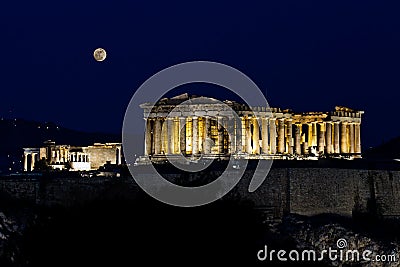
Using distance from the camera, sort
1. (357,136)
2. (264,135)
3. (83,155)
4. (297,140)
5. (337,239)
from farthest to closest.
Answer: (83,155)
(357,136)
(297,140)
(264,135)
(337,239)

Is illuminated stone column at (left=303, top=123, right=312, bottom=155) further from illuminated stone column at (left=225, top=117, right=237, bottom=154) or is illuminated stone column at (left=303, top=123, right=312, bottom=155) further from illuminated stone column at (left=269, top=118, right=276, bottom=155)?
illuminated stone column at (left=225, top=117, right=237, bottom=154)

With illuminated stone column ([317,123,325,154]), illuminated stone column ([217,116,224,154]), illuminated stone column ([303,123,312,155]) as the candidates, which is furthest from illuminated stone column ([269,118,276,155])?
illuminated stone column ([317,123,325,154])

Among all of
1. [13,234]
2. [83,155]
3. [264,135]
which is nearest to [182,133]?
[264,135]

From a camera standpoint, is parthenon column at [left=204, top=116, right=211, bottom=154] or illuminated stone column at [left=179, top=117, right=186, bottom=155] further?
illuminated stone column at [left=179, top=117, right=186, bottom=155]

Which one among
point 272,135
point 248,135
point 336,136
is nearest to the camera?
point 248,135

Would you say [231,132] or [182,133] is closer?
[231,132]

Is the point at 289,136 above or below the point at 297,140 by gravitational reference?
above

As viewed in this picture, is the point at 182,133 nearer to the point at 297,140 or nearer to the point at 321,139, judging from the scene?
the point at 297,140

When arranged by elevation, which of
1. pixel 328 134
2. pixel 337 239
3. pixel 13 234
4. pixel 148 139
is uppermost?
pixel 328 134

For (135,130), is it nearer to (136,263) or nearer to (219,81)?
(219,81)

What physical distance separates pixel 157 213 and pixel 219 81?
1114 inches

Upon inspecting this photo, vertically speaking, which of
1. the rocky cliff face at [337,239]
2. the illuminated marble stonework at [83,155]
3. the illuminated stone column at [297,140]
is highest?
the illuminated stone column at [297,140]

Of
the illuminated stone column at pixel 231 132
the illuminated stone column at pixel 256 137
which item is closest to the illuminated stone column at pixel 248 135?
the illuminated stone column at pixel 256 137

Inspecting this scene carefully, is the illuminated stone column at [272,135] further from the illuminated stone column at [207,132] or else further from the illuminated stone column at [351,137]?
the illuminated stone column at [351,137]
